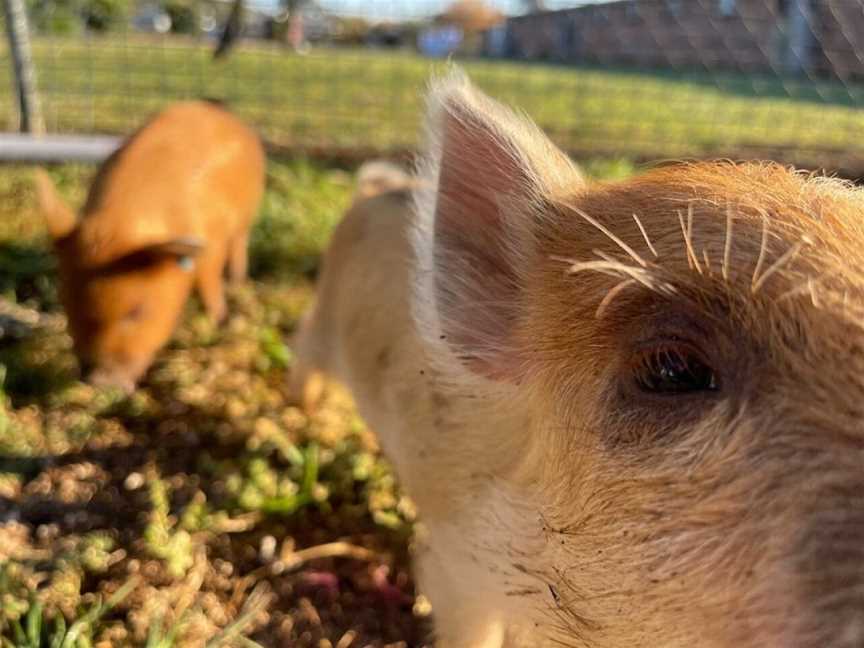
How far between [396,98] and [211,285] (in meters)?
5.55

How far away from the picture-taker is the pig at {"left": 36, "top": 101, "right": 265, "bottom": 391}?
4.27 metres

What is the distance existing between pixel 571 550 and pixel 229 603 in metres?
1.35

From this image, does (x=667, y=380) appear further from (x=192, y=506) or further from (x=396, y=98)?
(x=396, y=98)

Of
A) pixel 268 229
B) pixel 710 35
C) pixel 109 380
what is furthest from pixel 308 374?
pixel 710 35

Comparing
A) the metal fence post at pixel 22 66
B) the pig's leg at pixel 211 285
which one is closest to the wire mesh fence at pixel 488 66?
the metal fence post at pixel 22 66

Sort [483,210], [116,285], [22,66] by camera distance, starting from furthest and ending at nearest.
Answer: [22,66] → [116,285] → [483,210]

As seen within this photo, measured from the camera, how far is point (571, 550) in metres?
1.59

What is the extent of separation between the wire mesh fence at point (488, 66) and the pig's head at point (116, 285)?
3063mm

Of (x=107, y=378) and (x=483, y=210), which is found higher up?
(x=483, y=210)

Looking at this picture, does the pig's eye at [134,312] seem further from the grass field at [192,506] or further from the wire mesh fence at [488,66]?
the wire mesh fence at [488,66]

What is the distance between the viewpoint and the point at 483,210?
2025 mm

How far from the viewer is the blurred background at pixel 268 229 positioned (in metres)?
2.55

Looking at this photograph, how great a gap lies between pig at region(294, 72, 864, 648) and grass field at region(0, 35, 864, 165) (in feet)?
18.4

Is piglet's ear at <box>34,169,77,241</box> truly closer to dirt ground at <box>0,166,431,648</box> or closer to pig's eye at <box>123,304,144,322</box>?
dirt ground at <box>0,166,431,648</box>
